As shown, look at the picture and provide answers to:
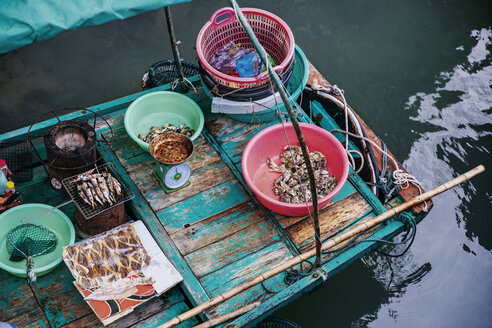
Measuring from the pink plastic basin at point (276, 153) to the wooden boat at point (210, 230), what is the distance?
0.14 m

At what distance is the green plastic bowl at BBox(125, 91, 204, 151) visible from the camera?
10.9 ft

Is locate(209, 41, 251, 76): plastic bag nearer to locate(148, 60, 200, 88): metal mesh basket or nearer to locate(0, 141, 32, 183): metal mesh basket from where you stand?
locate(148, 60, 200, 88): metal mesh basket

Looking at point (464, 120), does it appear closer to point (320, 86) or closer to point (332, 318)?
point (320, 86)

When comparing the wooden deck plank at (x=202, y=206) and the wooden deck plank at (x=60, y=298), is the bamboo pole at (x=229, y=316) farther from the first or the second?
the wooden deck plank at (x=60, y=298)

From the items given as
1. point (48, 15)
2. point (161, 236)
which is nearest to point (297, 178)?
point (161, 236)

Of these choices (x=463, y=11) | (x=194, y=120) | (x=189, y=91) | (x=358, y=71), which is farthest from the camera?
(x=463, y=11)

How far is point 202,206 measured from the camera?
308cm

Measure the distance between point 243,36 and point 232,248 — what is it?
69.1 inches

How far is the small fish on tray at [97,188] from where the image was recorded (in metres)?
2.73

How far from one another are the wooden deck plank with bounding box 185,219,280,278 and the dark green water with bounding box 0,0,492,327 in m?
1.15

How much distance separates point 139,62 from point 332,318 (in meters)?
3.42

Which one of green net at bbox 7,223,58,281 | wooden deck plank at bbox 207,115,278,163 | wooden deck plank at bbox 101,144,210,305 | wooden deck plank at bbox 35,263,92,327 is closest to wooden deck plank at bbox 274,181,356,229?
wooden deck plank at bbox 207,115,278,163

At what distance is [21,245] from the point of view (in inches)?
111

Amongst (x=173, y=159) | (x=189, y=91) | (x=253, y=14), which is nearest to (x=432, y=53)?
(x=253, y=14)
